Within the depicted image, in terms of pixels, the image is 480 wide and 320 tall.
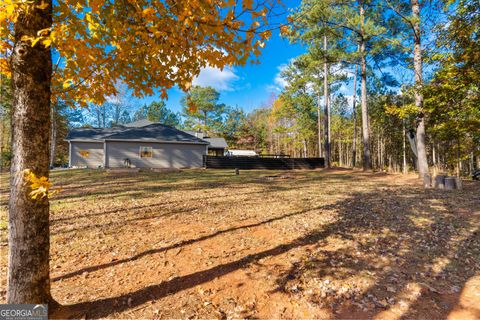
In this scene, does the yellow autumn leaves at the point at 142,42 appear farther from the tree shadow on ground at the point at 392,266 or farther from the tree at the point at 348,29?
the tree at the point at 348,29

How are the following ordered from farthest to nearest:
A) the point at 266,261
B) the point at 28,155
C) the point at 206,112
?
the point at 206,112 → the point at 266,261 → the point at 28,155

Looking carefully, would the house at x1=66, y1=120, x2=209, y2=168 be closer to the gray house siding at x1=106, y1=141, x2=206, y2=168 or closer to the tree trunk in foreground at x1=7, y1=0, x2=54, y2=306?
the gray house siding at x1=106, y1=141, x2=206, y2=168

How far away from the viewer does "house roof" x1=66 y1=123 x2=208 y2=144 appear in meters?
19.4

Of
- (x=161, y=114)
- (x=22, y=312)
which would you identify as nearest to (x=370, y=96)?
(x=22, y=312)

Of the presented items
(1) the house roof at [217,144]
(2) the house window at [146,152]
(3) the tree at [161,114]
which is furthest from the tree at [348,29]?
(3) the tree at [161,114]

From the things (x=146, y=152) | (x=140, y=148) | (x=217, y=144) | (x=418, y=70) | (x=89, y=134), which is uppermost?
(x=418, y=70)

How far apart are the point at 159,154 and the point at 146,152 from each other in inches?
42.7

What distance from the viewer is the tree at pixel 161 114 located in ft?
139

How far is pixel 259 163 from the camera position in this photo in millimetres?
21641

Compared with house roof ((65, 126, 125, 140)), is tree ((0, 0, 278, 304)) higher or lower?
lower

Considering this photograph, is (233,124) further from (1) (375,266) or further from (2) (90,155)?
(1) (375,266)

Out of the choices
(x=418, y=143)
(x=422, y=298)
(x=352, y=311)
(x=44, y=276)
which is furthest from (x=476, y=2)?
(x=44, y=276)

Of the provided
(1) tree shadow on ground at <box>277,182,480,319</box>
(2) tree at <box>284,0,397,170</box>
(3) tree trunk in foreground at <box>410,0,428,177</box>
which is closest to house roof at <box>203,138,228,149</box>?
(2) tree at <box>284,0,397,170</box>

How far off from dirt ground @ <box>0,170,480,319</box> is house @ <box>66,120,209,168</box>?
1434cm
